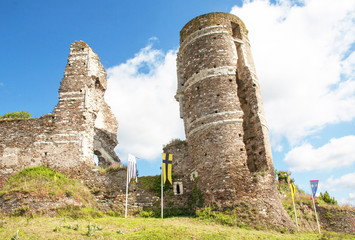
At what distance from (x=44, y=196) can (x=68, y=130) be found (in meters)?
5.42

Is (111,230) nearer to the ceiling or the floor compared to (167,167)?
nearer to the floor

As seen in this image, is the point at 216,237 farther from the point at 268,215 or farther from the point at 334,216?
the point at 334,216

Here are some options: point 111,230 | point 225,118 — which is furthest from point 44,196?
point 225,118

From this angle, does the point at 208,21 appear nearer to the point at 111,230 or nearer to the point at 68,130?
the point at 68,130

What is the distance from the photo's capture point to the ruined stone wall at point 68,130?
17.9 metres

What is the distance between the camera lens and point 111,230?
1155cm

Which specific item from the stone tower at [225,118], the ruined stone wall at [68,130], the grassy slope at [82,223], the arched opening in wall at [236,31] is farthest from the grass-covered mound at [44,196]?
the arched opening in wall at [236,31]

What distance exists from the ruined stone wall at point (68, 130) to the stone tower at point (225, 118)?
619 centimetres

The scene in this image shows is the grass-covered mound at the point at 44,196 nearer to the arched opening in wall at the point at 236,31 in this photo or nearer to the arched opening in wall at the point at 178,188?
the arched opening in wall at the point at 178,188

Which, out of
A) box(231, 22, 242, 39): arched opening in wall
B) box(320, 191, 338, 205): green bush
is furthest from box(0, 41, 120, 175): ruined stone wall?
box(320, 191, 338, 205): green bush

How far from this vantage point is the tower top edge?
19625 millimetres

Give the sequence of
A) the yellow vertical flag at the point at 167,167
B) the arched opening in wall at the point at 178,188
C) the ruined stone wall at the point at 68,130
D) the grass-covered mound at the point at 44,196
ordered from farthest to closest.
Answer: the ruined stone wall at the point at 68,130, the arched opening in wall at the point at 178,188, the yellow vertical flag at the point at 167,167, the grass-covered mound at the point at 44,196

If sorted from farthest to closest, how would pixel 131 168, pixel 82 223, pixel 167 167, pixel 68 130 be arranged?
pixel 68 130 → pixel 131 168 → pixel 167 167 → pixel 82 223

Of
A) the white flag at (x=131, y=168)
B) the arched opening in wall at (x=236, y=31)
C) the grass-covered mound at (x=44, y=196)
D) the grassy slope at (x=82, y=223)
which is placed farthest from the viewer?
the arched opening in wall at (x=236, y=31)
